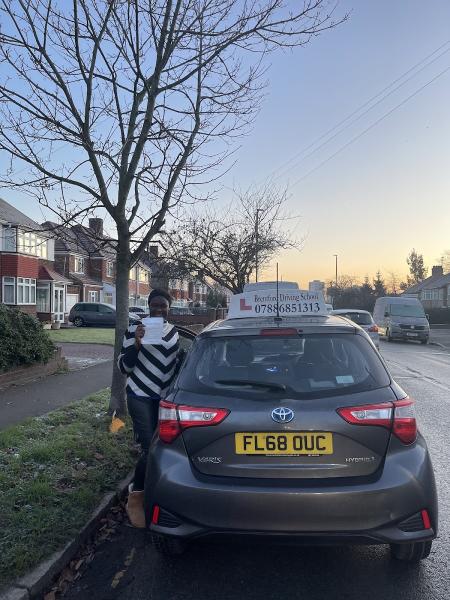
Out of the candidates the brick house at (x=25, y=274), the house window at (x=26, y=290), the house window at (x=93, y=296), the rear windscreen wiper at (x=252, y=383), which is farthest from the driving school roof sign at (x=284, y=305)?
the house window at (x=93, y=296)

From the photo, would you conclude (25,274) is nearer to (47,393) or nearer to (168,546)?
(47,393)

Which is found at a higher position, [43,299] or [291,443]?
[43,299]

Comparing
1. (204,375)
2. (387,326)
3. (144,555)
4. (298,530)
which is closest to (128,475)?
(144,555)

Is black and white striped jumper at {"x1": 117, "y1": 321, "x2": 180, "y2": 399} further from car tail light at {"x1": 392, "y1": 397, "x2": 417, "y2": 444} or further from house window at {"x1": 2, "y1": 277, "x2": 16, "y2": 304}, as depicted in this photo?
house window at {"x1": 2, "y1": 277, "x2": 16, "y2": 304}

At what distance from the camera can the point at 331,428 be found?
3.11m

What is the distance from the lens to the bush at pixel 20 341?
10273 mm

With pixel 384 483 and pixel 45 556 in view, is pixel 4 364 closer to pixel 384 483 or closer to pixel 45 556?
pixel 45 556

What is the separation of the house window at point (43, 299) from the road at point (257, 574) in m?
36.4

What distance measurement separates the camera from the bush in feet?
33.7

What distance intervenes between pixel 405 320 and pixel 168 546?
85.2 feet

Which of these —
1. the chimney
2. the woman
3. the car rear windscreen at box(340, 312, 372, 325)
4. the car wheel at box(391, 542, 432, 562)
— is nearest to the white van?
the car rear windscreen at box(340, 312, 372, 325)

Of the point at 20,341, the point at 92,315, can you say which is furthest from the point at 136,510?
the point at 92,315

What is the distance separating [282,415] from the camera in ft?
10.3

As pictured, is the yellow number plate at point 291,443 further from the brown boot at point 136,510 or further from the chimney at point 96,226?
the chimney at point 96,226
